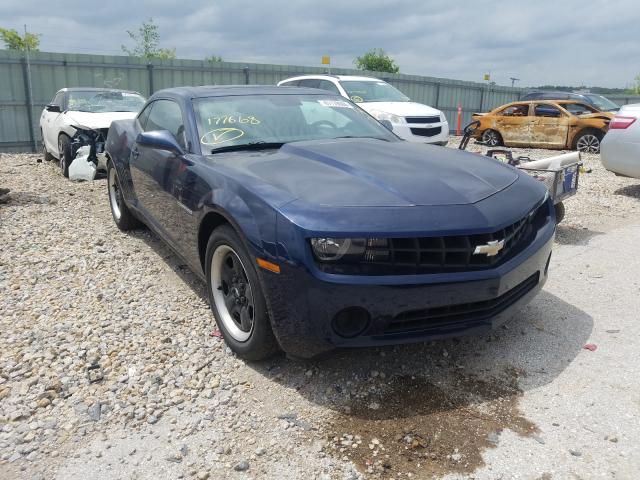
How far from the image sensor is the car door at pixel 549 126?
1348 centimetres

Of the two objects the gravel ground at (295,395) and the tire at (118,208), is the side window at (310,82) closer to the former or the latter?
the tire at (118,208)

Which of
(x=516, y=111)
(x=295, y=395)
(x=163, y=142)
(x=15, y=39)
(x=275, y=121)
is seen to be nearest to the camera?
(x=295, y=395)

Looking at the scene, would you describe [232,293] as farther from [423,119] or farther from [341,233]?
[423,119]

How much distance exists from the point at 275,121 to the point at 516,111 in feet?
40.6

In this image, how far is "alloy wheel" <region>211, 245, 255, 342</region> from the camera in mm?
2885

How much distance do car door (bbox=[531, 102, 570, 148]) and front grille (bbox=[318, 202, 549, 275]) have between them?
490 inches

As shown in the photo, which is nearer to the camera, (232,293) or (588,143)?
(232,293)

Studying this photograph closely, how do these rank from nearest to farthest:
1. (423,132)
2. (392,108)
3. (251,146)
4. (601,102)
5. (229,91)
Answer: (251,146)
(229,91)
(423,132)
(392,108)
(601,102)

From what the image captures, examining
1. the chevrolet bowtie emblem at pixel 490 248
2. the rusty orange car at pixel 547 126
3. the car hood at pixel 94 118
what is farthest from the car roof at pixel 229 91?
the rusty orange car at pixel 547 126

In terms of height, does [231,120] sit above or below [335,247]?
above

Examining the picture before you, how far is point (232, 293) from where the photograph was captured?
302 cm

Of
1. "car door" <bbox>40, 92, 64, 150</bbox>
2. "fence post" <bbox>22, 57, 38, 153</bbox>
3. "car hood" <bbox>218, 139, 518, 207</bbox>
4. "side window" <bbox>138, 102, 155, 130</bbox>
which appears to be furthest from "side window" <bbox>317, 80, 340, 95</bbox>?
"car hood" <bbox>218, 139, 518, 207</bbox>

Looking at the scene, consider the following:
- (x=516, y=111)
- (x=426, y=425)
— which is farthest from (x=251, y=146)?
(x=516, y=111)

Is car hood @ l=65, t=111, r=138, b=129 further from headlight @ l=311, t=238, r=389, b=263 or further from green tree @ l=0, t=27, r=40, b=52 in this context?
green tree @ l=0, t=27, r=40, b=52
